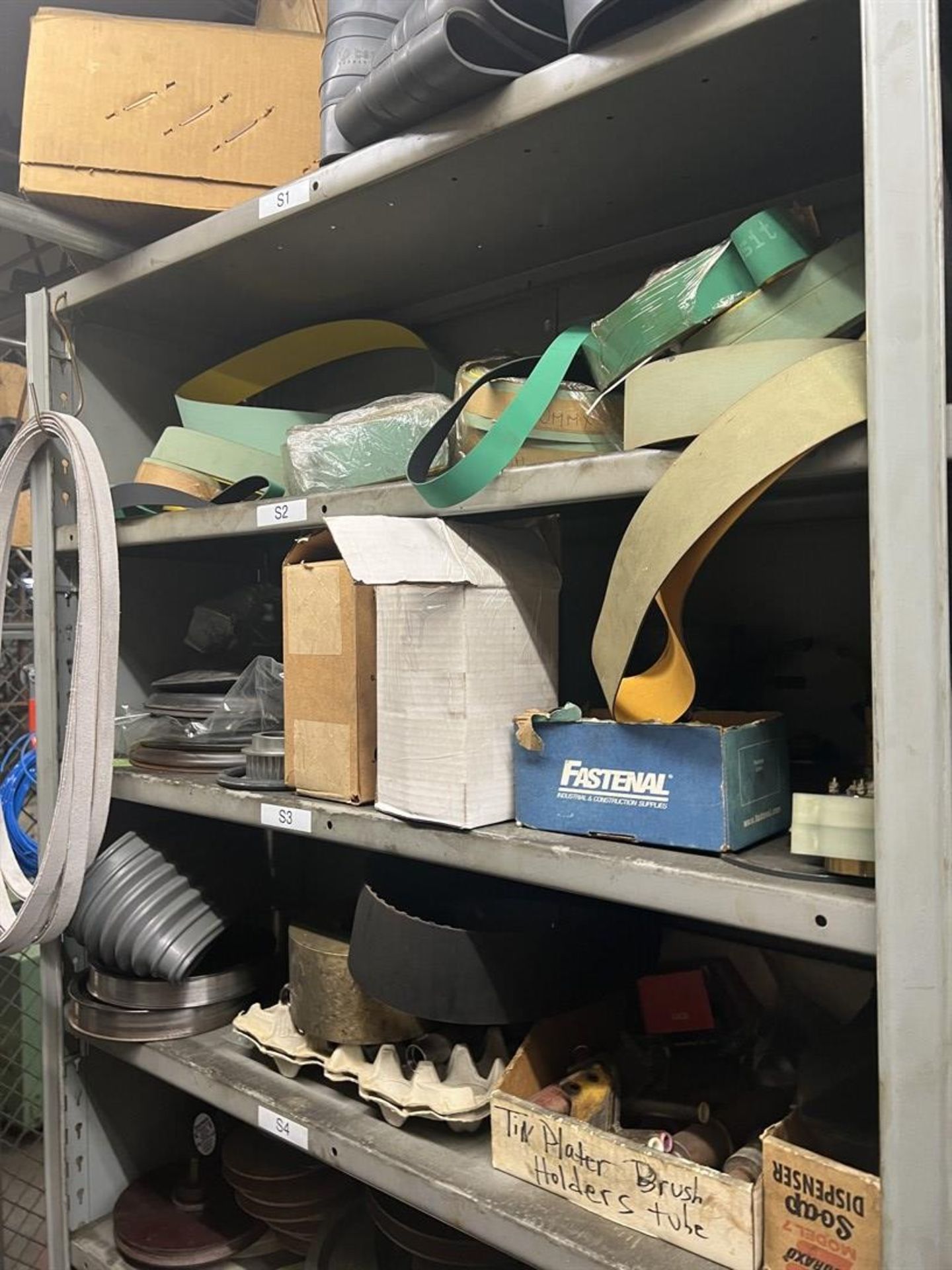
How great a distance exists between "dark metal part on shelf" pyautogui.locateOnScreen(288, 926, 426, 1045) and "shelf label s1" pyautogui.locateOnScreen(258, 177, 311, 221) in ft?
3.07

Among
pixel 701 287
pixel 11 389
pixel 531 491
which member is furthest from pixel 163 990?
pixel 11 389

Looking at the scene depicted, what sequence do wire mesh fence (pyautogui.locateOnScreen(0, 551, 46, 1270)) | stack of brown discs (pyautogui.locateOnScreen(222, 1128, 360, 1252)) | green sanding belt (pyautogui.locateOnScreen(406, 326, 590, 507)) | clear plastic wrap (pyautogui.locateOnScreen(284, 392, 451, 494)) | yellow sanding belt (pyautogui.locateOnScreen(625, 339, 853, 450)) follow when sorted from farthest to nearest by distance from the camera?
wire mesh fence (pyautogui.locateOnScreen(0, 551, 46, 1270)) → stack of brown discs (pyautogui.locateOnScreen(222, 1128, 360, 1252)) → clear plastic wrap (pyautogui.locateOnScreen(284, 392, 451, 494)) → green sanding belt (pyautogui.locateOnScreen(406, 326, 590, 507)) → yellow sanding belt (pyautogui.locateOnScreen(625, 339, 853, 450))

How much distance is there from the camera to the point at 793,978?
1.28 meters

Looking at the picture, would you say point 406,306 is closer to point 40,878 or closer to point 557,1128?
point 40,878

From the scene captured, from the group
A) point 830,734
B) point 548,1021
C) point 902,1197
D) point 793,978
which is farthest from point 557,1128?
point 830,734

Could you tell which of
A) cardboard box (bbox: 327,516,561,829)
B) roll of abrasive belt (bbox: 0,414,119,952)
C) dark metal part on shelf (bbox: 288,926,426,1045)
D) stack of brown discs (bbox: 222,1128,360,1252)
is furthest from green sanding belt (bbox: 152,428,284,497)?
stack of brown discs (bbox: 222,1128,360,1252)

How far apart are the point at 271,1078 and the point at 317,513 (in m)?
0.77

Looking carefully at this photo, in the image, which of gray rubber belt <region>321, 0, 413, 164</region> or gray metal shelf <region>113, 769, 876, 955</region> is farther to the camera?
gray rubber belt <region>321, 0, 413, 164</region>

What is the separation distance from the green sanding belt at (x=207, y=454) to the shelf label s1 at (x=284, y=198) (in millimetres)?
382

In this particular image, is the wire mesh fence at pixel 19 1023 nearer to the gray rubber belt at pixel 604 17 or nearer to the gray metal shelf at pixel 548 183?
the gray metal shelf at pixel 548 183

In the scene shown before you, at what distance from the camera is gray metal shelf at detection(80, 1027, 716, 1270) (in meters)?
0.91

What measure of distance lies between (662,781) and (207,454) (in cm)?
93

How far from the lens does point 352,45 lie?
1160 mm

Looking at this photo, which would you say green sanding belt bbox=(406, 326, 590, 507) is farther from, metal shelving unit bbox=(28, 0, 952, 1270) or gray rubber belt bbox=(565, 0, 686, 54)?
gray rubber belt bbox=(565, 0, 686, 54)
